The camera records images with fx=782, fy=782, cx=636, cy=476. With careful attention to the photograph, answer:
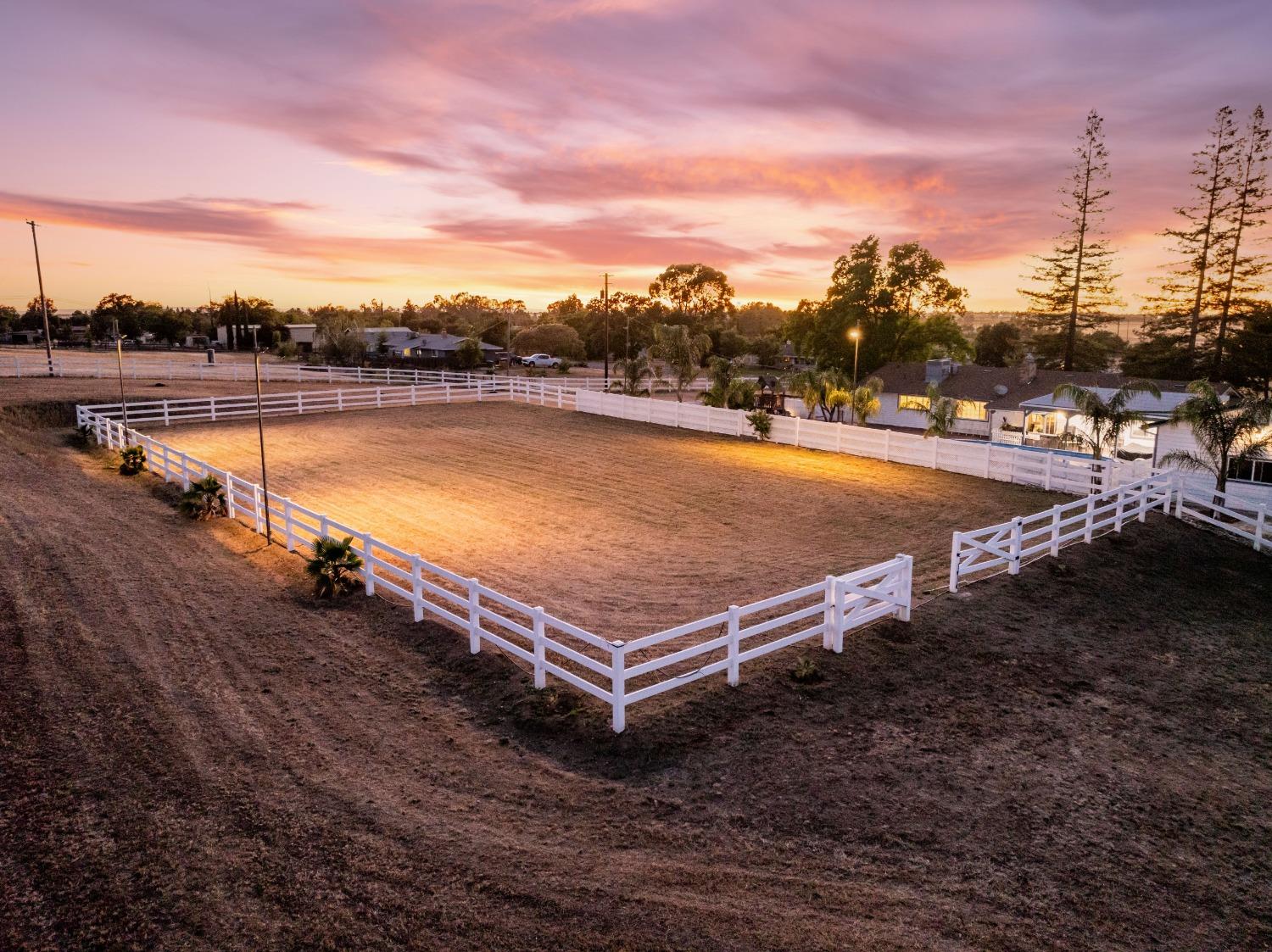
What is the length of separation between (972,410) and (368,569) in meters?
40.0

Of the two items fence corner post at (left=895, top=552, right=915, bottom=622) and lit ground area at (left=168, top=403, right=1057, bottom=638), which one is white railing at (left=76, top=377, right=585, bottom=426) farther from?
fence corner post at (left=895, top=552, right=915, bottom=622)

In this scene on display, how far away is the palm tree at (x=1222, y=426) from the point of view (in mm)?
21592

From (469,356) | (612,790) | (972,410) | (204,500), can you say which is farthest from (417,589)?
(469,356)

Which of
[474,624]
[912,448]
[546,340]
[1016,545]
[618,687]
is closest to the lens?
[618,687]

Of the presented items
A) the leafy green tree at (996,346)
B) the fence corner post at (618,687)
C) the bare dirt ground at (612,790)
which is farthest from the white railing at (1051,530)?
the leafy green tree at (996,346)

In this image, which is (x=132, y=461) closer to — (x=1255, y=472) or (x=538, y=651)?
(x=538, y=651)

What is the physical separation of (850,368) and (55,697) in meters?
57.3

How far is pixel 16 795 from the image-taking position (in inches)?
282

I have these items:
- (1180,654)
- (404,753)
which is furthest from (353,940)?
(1180,654)

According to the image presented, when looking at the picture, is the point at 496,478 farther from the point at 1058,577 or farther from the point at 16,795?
the point at 16,795

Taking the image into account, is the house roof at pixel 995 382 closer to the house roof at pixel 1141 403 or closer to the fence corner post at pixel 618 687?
the house roof at pixel 1141 403

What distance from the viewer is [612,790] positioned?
748 cm

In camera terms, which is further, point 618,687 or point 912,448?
point 912,448

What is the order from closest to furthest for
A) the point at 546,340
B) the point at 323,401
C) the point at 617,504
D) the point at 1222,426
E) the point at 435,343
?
1. the point at 617,504
2. the point at 1222,426
3. the point at 323,401
4. the point at 435,343
5. the point at 546,340
